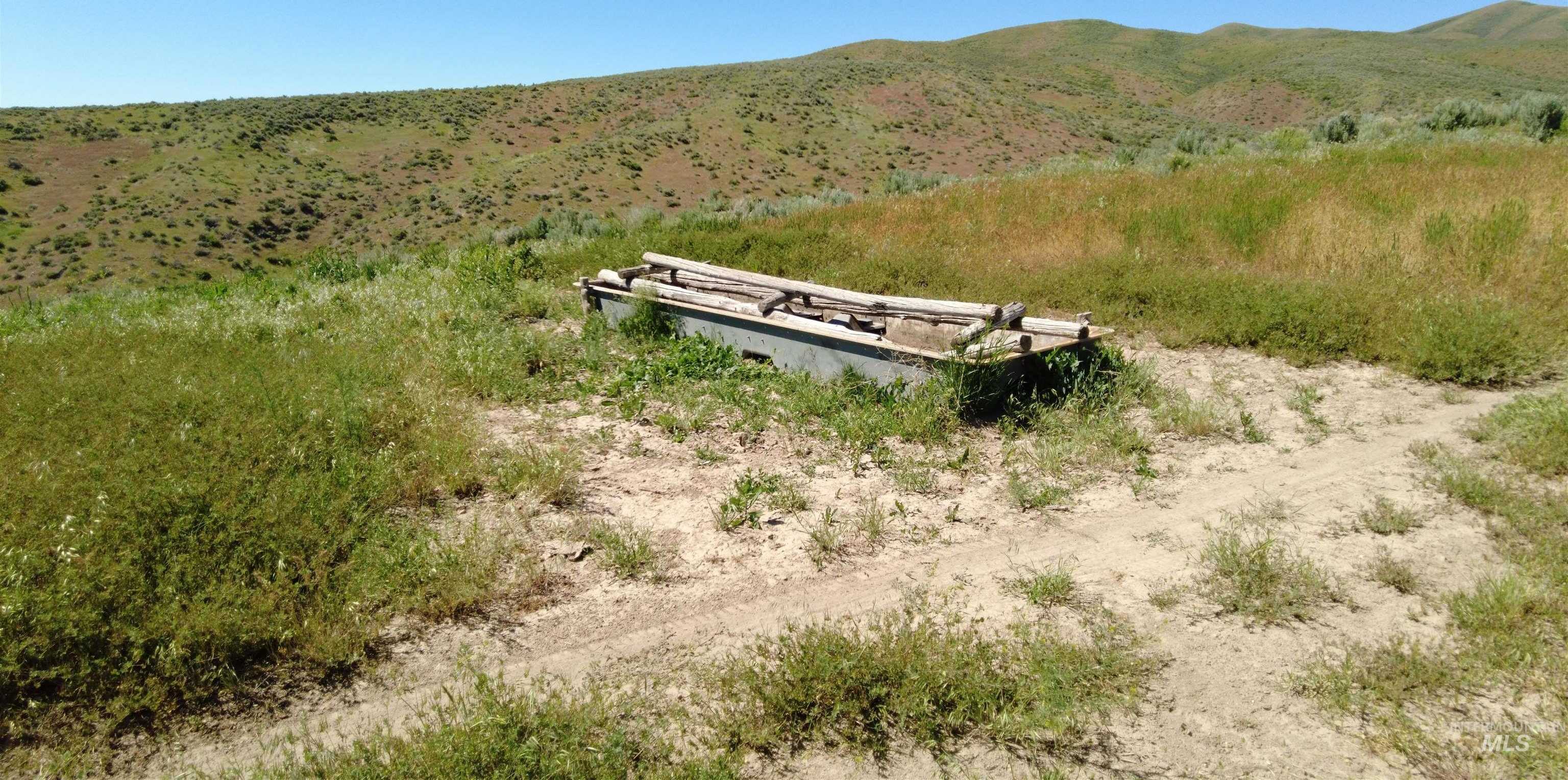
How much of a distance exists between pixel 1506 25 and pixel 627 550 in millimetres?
163257

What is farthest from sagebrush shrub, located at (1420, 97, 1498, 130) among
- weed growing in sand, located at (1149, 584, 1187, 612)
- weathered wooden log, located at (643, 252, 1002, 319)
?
weed growing in sand, located at (1149, 584, 1187, 612)

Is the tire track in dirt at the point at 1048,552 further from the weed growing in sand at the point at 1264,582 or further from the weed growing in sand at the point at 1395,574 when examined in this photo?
the weed growing in sand at the point at 1395,574

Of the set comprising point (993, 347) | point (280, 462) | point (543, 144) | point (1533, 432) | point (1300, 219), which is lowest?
point (1533, 432)

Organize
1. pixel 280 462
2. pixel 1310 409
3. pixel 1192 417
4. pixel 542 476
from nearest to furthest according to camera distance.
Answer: pixel 280 462 < pixel 542 476 < pixel 1192 417 < pixel 1310 409

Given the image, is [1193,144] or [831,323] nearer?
[831,323]

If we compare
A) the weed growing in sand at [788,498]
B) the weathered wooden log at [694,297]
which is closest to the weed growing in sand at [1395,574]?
the weed growing in sand at [788,498]

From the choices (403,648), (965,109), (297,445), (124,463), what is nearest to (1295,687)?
(403,648)

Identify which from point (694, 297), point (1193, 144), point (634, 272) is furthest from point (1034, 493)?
point (1193, 144)

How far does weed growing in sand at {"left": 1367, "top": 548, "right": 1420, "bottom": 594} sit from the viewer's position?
12.5 feet

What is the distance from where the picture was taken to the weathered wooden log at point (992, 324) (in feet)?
19.8

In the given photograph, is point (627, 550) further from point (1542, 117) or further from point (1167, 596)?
point (1542, 117)

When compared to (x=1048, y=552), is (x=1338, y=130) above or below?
above

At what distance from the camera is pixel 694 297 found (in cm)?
805

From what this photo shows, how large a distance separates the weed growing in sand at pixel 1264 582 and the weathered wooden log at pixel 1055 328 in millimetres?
2545
